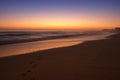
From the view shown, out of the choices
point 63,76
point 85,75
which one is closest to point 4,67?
point 63,76

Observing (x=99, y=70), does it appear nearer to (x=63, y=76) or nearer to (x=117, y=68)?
(x=117, y=68)

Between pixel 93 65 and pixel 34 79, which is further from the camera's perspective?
pixel 93 65

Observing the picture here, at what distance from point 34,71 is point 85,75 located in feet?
6.32

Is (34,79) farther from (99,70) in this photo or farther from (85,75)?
(99,70)

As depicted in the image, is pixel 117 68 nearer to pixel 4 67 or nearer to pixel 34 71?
pixel 34 71

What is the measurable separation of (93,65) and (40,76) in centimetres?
253

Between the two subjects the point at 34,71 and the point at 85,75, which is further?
the point at 34,71

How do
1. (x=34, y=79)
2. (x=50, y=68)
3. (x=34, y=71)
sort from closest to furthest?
(x=34, y=79)
(x=34, y=71)
(x=50, y=68)

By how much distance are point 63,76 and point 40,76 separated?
2.65 ft

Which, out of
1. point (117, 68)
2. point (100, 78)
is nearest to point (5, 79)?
point (100, 78)

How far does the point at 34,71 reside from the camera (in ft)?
18.8

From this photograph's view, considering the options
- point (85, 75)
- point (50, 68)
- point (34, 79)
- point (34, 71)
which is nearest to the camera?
point (34, 79)

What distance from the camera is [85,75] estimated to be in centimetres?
530

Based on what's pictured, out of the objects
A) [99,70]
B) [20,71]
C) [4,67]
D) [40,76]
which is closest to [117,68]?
[99,70]
